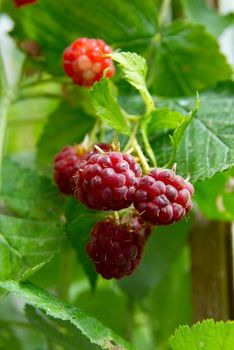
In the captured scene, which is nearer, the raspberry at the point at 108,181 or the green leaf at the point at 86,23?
the raspberry at the point at 108,181

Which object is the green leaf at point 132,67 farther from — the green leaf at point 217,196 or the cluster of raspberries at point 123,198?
the green leaf at point 217,196

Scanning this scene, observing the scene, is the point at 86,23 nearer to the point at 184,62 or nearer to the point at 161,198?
the point at 184,62

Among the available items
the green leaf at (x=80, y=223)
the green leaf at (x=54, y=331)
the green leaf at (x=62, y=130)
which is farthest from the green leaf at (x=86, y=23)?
the green leaf at (x=54, y=331)

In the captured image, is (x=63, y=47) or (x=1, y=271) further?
(x=63, y=47)

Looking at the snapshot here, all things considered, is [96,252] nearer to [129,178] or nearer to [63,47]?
[129,178]

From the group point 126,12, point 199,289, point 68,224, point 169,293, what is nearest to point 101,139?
point 68,224
